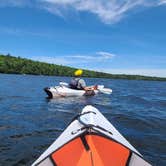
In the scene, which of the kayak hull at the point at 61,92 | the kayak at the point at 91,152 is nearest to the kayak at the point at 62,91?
the kayak hull at the point at 61,92

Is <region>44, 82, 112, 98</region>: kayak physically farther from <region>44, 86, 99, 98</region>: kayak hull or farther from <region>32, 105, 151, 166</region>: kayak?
<region>32, 105, 151, 166</region>: kayak

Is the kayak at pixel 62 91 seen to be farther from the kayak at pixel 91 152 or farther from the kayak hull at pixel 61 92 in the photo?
the kayak at pixel 91 152

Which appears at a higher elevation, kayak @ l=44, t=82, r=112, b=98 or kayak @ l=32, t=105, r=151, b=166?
kayak @ l=32, t=105, r=151, b=166

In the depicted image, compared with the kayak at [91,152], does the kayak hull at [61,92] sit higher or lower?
lower

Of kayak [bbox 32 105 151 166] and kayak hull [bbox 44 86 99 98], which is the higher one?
kayak [bbox 32 105 151 166]

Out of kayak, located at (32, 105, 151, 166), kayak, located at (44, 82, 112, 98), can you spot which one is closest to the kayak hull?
kayak, located at (44, 82, 112, 98)

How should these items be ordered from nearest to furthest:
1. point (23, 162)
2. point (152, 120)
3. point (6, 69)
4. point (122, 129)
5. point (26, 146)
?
point (23, 162) → point (26, 146) → point (122, 129) → point (152, 120) → point (6, 69)

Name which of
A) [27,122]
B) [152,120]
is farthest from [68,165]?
[152,120]

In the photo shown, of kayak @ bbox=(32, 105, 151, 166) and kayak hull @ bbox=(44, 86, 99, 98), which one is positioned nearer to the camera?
kayak @ bbox=(32, 105, 151, 166)

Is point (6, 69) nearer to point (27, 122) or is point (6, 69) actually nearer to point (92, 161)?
point (27, 122)

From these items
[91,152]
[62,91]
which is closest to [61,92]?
[62,91]

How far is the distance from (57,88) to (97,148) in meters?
18.6

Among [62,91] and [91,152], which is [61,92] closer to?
[62,91]

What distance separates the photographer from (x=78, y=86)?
25.3 m
